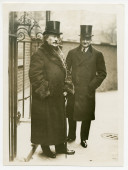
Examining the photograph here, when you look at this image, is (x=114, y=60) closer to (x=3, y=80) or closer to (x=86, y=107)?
(x=86, y=107)

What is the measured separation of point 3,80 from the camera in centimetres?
214

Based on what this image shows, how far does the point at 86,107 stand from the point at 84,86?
0.50ft

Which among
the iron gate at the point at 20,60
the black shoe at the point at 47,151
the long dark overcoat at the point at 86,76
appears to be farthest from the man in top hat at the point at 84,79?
the iron gate at the point at 20,60

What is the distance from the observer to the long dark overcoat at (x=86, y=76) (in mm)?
2121

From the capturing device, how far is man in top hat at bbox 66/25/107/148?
83.4 inches

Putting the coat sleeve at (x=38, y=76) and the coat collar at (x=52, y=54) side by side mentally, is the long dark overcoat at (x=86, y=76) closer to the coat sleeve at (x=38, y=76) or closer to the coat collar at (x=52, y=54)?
the coat collar at (x=52, y=54)

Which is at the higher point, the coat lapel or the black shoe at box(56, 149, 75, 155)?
the coat lapel

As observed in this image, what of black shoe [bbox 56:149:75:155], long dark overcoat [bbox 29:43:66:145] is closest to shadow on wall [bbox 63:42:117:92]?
long dark overcoat [bbox 29:43:66:145]

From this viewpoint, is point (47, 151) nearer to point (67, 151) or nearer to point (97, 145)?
point (67, 151)

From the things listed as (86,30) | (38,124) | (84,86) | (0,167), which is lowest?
(0,167)

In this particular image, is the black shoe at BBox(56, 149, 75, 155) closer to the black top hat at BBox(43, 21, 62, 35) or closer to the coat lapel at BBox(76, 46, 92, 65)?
the coat lapel at BBox(76, 46, 92, 65)

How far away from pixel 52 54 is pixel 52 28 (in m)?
0.18

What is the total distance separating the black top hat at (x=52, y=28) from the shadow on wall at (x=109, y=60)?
0.34 ft

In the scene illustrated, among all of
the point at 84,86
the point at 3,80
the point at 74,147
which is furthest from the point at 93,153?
the point at 3,80
